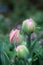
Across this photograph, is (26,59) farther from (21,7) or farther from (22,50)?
(21,7)

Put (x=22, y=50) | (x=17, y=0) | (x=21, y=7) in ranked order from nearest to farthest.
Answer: (x=22, y=50), (x=21, y=7), (x=17, y=0)

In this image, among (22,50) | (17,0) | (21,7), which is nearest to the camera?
(22,50)

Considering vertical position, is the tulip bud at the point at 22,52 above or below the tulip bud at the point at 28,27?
below

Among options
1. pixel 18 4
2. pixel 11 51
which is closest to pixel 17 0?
pixel 18 4

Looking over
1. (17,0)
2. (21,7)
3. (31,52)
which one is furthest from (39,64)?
(17,0)

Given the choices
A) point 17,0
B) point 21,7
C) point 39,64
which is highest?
point 17,0

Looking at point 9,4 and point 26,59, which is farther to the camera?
point 9,4

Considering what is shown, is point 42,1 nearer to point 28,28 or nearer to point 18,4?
point 18,4

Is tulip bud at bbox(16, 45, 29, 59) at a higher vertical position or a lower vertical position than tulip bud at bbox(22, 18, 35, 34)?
lower

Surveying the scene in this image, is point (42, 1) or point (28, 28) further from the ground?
point (42, 1)
